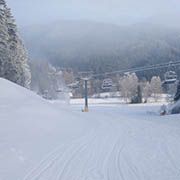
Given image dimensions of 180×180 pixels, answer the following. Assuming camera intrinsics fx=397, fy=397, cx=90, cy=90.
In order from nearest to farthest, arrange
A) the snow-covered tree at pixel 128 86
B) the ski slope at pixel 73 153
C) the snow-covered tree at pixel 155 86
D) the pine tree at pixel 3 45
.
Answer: the ski slope at pixel 73 153 < the pine tree at pixel 3 45 < the snow-covered tree at pixel 155 86 < the snow-covered tree at pixel 128 86

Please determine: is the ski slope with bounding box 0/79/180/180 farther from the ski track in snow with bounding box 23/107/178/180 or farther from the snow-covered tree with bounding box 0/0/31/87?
the snow-covered tree with bounding box 0/0/31/87

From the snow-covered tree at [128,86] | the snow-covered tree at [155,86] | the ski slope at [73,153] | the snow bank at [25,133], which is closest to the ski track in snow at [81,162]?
the ski slope at [73,153]

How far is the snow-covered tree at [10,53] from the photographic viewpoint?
140 ft

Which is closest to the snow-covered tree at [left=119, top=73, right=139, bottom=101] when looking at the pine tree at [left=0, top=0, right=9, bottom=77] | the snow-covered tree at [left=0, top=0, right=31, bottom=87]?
the snow-covered tree at [left=0, top=0, right=31, bottom=87]

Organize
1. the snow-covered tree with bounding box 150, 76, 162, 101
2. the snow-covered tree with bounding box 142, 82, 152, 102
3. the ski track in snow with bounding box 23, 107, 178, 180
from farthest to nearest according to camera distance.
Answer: the snow-covered tree with bounding box 142, 82, 152, 102
the snow-covered tree with bounding box 150, 76, 162, 101
the ski track in snow with bounding box 23, 107, 178, 180

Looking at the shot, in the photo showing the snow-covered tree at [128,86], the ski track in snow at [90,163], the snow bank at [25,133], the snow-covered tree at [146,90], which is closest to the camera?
the ski track in snow at [90,163]

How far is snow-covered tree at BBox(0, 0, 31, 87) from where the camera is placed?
42781 mm

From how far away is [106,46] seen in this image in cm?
12138

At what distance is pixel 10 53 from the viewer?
146ft

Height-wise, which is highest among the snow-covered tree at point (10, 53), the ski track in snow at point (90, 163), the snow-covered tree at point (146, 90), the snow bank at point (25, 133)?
the snow-covered tree at point (10, 53)

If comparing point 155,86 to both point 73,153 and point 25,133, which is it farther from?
point 73,153

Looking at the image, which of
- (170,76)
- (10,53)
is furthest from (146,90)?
(10,53)

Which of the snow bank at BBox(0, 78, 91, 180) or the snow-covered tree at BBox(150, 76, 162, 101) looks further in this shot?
the snow-covered tree at BBox(150, 76, 162, 101)

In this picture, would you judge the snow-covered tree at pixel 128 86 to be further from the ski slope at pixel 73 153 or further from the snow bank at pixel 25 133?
the ski slope at pixel 73 153
